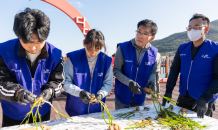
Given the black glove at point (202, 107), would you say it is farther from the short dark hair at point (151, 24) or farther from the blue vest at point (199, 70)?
the short dark hair at point (151, 24)

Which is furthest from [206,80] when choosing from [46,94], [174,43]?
[174,43]

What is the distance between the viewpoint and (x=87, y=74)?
68.5 inches

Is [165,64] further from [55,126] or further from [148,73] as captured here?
[55,126]

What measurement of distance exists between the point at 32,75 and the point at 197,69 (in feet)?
6.51

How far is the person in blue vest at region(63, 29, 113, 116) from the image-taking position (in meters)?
1.67

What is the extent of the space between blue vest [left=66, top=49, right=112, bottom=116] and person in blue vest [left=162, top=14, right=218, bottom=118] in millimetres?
1058

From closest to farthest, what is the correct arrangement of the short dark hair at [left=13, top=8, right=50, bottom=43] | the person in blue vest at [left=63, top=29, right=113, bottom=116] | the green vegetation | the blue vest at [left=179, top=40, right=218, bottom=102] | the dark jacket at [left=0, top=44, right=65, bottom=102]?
1. the short dark hair at [left=13, top=8, right=50, bottom=43]
2. the dark jacket at [left=0, top=44, right=65, bottom=102]
3. the person in blue vest at [left=63, top=29, right=113, bottom=116]
4. the blue vest at [left=179, top=40, right=218, bottom=102]
5. the green vegetation

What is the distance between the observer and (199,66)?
181 centimetres

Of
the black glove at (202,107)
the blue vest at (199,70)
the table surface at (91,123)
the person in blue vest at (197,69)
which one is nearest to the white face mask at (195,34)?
the person in blue vest at (197,69)

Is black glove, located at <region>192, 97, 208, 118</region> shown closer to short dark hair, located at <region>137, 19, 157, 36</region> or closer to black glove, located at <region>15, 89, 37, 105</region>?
short dark hair, located at <region>137, 19, 157, 36</region>

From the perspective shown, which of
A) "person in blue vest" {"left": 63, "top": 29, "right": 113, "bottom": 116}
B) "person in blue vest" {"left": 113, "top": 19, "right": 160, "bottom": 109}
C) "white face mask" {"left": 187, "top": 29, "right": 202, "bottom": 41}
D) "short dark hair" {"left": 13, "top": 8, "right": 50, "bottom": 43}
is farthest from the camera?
"person in blue vest" {"left": 113, "top": 19, "right": 160, "bottom": 109}

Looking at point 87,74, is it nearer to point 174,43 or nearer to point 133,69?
point 133,69

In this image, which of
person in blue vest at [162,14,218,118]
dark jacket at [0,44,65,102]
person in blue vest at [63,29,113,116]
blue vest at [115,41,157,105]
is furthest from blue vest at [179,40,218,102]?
dark jacket at [0,44,65,102]

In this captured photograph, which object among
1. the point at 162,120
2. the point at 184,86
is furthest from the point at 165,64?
the point at 162,120
